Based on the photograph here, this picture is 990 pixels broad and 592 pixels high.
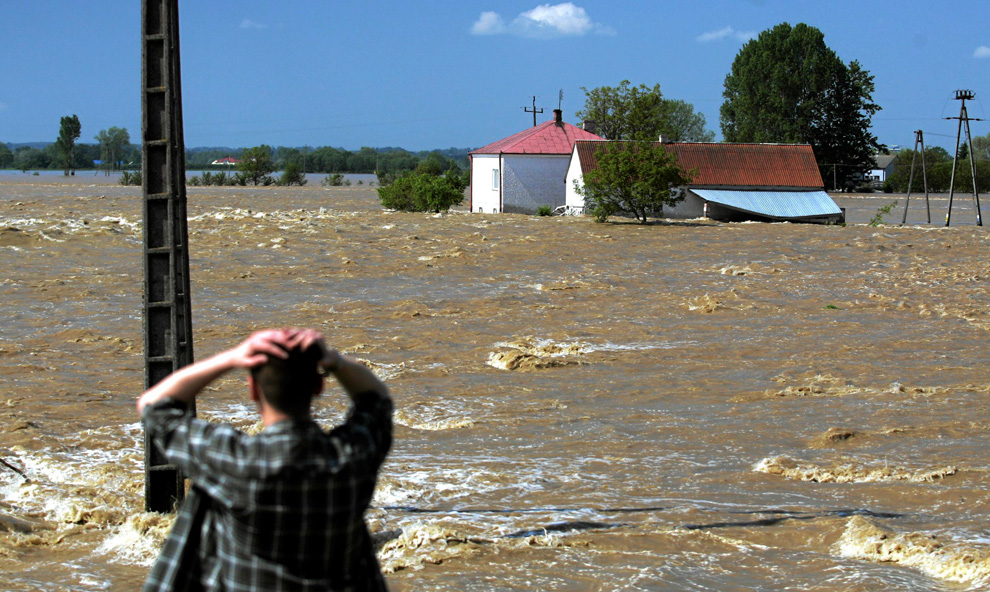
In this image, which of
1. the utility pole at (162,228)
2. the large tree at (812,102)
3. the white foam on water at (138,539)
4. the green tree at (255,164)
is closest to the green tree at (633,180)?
the utility pole at (162,228)

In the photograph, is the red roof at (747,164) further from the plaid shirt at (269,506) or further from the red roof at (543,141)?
the plaid shirt at (269,506)

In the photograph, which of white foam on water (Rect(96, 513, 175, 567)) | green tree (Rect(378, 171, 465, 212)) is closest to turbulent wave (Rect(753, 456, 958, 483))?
white foam on water (Rect(96, 513, 175, 567))

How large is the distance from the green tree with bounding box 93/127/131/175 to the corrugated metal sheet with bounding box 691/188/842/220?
133 meters

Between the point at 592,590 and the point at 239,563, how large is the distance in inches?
163

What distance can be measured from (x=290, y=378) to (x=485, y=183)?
45.7 metres

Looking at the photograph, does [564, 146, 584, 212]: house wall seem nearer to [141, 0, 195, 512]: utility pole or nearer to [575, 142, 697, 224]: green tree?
[575, 142, 697, 224]: green tree

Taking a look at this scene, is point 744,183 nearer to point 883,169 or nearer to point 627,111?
point 627,111

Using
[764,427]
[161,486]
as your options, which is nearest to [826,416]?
[764,427]

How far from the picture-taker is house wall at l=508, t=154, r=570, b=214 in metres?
46.4

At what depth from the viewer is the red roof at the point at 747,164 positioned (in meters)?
44.7

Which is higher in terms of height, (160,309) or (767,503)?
(160,309)

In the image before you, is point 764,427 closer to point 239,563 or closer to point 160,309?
point 160,309

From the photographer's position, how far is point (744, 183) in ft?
147

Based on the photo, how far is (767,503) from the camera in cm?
807
